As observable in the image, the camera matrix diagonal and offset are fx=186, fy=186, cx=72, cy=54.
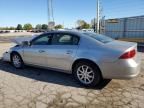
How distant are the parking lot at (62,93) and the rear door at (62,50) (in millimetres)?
493

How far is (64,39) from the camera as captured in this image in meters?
5.46

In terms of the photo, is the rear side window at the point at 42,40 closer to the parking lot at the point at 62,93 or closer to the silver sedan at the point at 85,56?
the silver sedan at the point at 85,56

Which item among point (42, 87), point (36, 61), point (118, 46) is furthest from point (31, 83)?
point (118, 46)

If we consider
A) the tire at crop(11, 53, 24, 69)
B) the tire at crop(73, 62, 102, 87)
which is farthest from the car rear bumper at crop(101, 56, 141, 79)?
the tire at crop(11, 53, 24, 69)

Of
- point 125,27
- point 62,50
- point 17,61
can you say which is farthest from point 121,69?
point 125,27

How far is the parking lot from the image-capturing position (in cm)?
395

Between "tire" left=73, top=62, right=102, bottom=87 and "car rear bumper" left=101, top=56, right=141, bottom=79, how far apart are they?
231mm

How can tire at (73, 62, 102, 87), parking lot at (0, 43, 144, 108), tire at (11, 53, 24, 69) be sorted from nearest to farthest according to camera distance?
1. parking lot at (0, 43, 144, 108)
2. tire at (73, 62, 102, 87)
3. tire at (11, 53, 24, 69)

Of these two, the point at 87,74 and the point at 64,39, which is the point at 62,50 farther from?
the point at 87,74

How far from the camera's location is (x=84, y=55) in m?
4.82

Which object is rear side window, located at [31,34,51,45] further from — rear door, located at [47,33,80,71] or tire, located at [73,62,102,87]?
tire, located at [73,62,102,87]

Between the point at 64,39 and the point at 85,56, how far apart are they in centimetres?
100

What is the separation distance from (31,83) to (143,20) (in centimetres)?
1430

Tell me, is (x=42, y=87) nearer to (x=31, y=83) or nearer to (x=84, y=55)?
(x=31, y=83)
